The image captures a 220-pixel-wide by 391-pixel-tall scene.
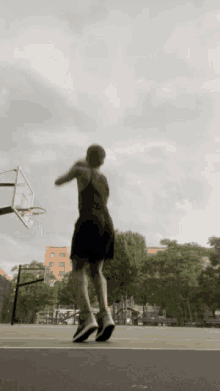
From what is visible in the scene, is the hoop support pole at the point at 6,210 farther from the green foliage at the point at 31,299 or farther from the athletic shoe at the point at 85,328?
the green foliage at the point at 31,299

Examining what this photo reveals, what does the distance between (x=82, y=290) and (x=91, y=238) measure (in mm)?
403

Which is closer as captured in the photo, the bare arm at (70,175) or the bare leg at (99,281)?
the bare leg at (99,281)

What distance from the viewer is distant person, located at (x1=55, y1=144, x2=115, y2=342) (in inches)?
A: 87.0

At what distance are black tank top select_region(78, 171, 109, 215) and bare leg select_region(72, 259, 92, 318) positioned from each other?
0.42 metres

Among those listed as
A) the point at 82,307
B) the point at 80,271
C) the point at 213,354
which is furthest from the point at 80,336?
the point at 213,354

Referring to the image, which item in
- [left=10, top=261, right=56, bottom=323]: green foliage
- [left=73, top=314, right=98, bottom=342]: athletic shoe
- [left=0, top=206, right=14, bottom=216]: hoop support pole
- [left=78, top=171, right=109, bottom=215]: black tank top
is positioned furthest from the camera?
[left=10, top=261, right=56, bottom=323]: green foliage

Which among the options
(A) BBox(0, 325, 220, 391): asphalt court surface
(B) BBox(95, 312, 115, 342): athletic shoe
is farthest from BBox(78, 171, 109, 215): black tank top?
(A) BBox(0, 325, 220, 391): asphalt court surface

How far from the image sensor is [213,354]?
4.82 ft

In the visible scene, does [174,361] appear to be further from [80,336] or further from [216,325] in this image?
[216,325]

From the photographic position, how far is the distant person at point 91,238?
2211mm

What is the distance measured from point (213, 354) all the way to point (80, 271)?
46.4 inches

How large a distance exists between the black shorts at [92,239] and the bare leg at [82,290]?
0.31 ft

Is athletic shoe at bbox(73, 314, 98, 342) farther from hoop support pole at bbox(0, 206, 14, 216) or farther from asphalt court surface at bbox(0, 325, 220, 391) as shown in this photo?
hoop support pole at bbox(0, 206, 14, 216)

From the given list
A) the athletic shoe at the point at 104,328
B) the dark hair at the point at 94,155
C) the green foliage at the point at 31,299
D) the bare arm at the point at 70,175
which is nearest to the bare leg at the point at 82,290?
the athletic shoe at the point at 104,328
